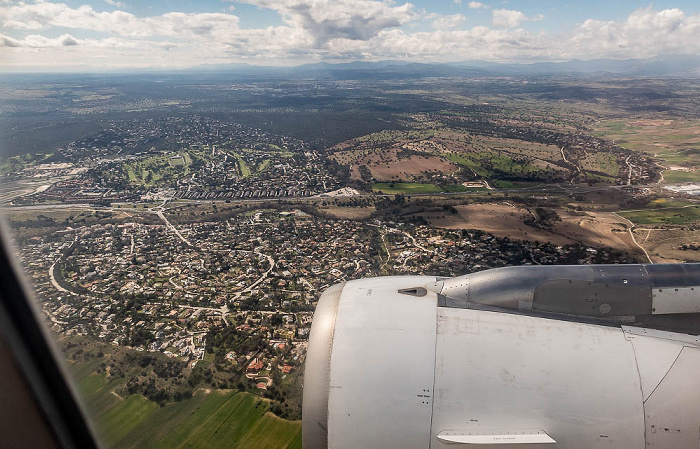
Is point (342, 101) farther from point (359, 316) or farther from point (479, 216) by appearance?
point (359, 316)

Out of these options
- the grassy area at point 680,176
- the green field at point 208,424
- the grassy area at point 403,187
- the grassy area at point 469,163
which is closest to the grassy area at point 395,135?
the grassy area at point 469,163

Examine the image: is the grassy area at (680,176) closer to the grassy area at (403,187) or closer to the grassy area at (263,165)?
the grassy area at (403,187)

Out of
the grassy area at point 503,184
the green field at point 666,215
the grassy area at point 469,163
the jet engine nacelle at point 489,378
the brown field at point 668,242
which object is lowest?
the grassy area at point 469,163

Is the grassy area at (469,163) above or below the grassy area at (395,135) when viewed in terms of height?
above

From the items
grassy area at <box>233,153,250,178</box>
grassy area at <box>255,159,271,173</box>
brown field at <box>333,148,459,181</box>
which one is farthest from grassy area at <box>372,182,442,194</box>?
grassy area at <box>233,153,250,178</box>

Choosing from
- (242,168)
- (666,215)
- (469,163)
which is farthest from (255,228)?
(469,163)

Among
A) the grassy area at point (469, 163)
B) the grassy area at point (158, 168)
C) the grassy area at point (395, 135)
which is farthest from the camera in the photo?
the grassy area at point (395, 135)

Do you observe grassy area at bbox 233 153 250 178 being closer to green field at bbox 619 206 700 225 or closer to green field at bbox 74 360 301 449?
green field at bbox 74 360 301 449

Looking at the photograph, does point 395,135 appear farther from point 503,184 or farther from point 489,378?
point 489,378
